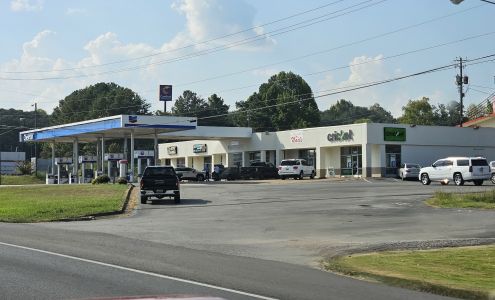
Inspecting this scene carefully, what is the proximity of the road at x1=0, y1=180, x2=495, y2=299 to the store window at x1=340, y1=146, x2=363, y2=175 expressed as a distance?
28466 millimetres

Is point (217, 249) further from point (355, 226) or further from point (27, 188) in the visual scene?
point (27, 188)

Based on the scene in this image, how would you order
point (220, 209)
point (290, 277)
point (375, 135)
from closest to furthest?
1. point (290, 277)
2. point (220, 209)
3. point (375, 135)

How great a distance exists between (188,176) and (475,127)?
98.7 ft

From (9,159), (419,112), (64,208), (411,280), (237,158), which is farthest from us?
(9,159)

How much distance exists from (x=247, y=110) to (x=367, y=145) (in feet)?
190

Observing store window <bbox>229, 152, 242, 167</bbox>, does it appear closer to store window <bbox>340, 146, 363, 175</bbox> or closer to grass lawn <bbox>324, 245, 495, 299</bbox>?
store window <bbox>340, 146, 363, 175</bbox>

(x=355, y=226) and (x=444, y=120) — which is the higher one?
(x=444, y=120)

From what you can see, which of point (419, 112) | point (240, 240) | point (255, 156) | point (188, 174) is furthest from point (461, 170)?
point (419, 112)

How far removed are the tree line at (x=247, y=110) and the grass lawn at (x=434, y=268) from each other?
74559mm

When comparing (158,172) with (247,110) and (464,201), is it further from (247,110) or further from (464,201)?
(247,110)

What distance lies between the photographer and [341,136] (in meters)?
59.4

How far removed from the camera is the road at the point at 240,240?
950cm

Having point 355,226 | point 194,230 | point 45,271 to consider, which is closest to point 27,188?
point 194,230

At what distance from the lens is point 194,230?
1891cm
